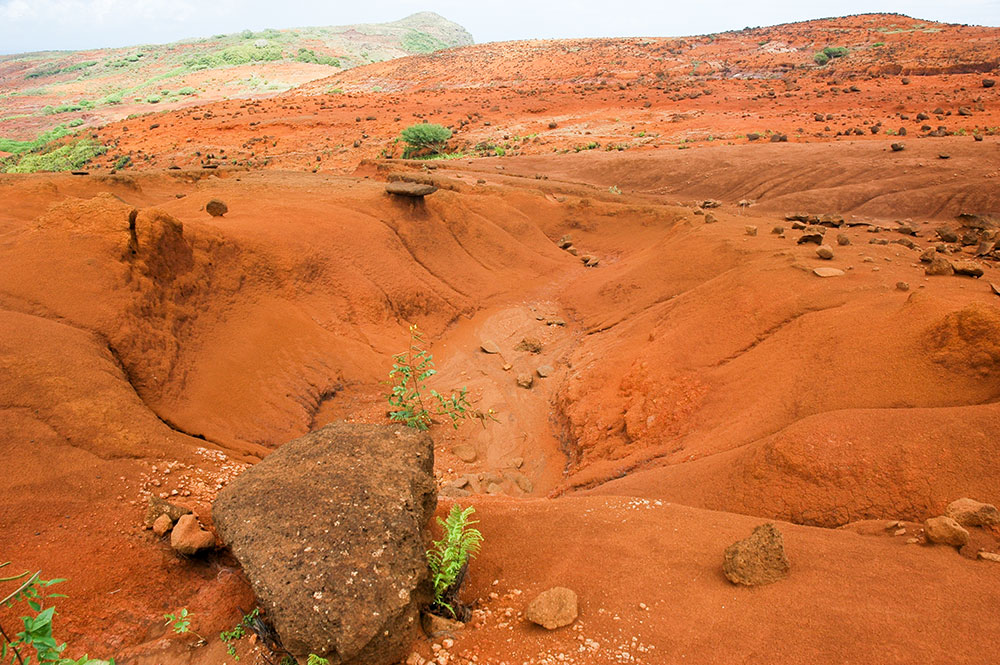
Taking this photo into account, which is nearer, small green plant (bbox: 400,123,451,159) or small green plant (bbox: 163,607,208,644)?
small green plant (bbox: 163,607,208,644)

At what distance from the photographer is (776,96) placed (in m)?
27.6

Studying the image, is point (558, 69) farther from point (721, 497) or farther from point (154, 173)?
point (721, 497)

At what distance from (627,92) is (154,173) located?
28.1 meters

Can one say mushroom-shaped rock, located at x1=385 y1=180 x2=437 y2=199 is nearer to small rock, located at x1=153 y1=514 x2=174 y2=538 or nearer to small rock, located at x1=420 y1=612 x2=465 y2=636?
small rock, located at x1=153 y1=514 x2=174 y2=538

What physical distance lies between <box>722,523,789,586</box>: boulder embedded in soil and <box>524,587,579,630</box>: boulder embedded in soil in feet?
2.84

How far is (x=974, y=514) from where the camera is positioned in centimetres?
273

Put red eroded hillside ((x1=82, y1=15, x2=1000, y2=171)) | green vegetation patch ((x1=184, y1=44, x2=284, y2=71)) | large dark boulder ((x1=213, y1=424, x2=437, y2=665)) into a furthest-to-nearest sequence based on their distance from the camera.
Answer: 1. green vegetation patch ((x1=184, y1=44, x2=284, y2=71))
2. red eroded hillside ((x1=82, y1=15, x2=1000, y2=171))
3. large dark boulder ((x1=213, y1=424, x2=437, y2=665))

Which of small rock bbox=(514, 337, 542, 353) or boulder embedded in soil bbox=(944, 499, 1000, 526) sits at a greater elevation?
boulder embedded in soil bbox=(944, 499, 1000, 526)

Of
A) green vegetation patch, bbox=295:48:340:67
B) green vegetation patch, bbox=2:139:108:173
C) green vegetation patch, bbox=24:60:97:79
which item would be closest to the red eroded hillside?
green vegetation patch, bbox=2:139:108:173

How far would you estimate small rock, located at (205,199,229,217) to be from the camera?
28.1 feet

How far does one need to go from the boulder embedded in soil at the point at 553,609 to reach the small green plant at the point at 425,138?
24231 mm

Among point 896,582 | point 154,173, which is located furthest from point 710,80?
point 896,582

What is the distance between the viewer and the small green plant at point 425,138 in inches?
945

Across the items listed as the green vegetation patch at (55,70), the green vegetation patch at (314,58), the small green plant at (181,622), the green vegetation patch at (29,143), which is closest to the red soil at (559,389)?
the small green plant at (181,622)
